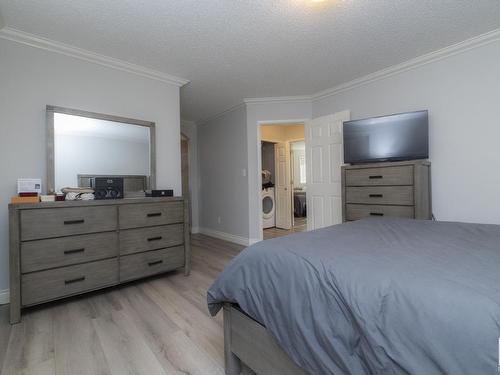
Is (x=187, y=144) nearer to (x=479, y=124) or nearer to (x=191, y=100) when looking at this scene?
(x=191, y=100)

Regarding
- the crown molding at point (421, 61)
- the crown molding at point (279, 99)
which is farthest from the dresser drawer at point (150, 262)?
the crown molding at point (421, 61)

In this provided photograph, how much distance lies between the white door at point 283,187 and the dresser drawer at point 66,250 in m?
3.87

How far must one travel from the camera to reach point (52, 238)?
1.93m

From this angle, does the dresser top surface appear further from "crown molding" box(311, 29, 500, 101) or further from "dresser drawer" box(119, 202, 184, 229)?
"crown molding" box(311, 29, 500, 101)

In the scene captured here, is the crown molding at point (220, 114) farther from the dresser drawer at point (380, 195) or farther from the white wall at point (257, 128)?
the dresser drawer at point (380, 195)

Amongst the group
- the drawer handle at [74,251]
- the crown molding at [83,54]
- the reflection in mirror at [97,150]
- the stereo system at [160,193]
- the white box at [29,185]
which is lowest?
the drawer handle at [74,251]

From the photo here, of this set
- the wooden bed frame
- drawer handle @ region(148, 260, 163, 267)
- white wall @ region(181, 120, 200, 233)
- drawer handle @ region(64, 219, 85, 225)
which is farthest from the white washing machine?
the wooden bed frame

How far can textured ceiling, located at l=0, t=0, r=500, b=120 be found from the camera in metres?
1.86

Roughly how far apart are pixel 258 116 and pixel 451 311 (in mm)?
3696

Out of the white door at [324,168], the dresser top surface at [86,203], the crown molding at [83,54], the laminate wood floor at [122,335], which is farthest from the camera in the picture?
the white door at [324,168]

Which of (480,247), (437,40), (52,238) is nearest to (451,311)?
(480,247)

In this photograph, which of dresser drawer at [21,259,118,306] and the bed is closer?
the bed

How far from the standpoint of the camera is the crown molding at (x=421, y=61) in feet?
7.55

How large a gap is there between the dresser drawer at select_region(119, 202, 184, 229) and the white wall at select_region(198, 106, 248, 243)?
5.33 feet
